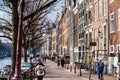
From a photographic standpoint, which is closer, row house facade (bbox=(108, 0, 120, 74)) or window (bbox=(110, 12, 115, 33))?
→ row house facade (bbox=(108, 0, 120, 74))

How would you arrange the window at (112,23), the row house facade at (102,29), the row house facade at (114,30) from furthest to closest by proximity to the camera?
the window at (112,23), the row house facade at (102,29), the row house facade at (114,30)

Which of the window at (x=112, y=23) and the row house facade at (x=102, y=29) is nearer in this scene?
the row house facade at (x=102, y=29)

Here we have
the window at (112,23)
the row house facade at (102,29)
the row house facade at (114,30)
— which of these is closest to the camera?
the row house facade at (114,30)

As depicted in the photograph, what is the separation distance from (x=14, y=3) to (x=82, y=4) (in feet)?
145

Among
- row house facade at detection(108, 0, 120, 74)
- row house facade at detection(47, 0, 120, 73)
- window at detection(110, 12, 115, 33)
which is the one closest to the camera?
row house facade at detection(108, 0, 120, 74)

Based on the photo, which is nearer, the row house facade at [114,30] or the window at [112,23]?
the row house facade at [114,30]

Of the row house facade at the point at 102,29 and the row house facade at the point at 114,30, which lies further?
the row house facade at the point at 102,29

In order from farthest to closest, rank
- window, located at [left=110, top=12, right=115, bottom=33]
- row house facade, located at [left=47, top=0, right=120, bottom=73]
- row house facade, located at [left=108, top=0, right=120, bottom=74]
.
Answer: window, located at [left=110, top=12, right=115, bottom=33], row house facade, located at [left=47, top=0, right=120, bottom=73], row house facade, located at [left=108, top=0, right=120, bottom=74]

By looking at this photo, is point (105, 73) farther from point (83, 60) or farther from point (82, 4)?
point (82, 4)

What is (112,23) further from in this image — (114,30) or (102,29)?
(102,29)

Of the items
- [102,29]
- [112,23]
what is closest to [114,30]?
[112,23]

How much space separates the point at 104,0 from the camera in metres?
47.4

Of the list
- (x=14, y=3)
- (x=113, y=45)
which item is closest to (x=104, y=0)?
(x=113, y=45)

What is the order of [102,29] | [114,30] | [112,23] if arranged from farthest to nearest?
[102,29], [112,23], [114,30]
